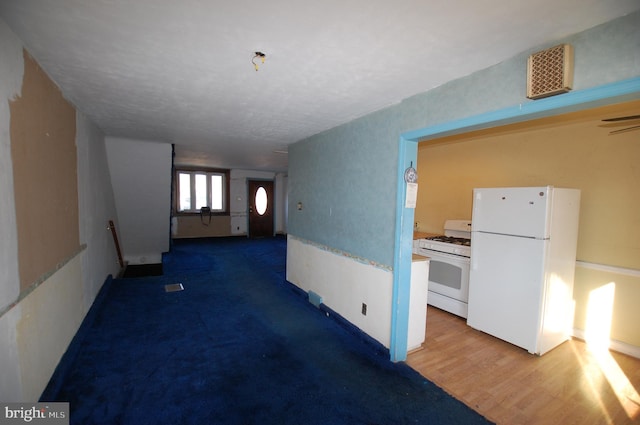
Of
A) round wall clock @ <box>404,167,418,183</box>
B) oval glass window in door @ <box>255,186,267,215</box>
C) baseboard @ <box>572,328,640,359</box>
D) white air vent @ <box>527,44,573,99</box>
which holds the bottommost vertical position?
baseboard @ <box>572,328,640,359</box>

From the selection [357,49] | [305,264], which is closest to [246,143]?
[305,264]

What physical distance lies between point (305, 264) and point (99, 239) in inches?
113

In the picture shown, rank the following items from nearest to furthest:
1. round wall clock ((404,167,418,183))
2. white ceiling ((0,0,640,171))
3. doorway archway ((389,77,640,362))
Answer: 1. white ceiling ((0,0,640,171))
2. doorway archway ((389,77,640,362))
3. round wall clock ((404,167,418,183))

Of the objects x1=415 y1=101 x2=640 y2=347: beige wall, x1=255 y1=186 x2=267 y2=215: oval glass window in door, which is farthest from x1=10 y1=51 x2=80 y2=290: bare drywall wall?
x1=255 y1=186 x2=267 y2=215: oval glass window in door

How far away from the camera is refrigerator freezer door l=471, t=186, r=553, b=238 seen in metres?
2.64

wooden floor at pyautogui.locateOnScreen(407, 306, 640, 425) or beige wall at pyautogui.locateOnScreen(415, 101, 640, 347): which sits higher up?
beige wall at pyautogui.locateOnScreen(415, 101, 640, 347)

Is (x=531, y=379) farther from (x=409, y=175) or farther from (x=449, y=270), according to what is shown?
(x=409, y=175)

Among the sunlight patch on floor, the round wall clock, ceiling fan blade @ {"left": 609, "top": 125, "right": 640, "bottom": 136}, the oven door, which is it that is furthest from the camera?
the oven door

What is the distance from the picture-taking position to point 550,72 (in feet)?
4.76

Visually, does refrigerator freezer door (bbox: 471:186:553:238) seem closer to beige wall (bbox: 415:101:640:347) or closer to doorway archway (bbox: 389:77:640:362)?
beige wall (bbox: 415:101:640:347)

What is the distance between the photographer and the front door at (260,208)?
31.3 feet

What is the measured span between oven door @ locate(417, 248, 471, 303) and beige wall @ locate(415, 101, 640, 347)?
1.13 m

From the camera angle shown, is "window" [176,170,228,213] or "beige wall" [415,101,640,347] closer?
"beige wall" [415,101,640,347]

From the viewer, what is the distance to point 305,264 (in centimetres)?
414
